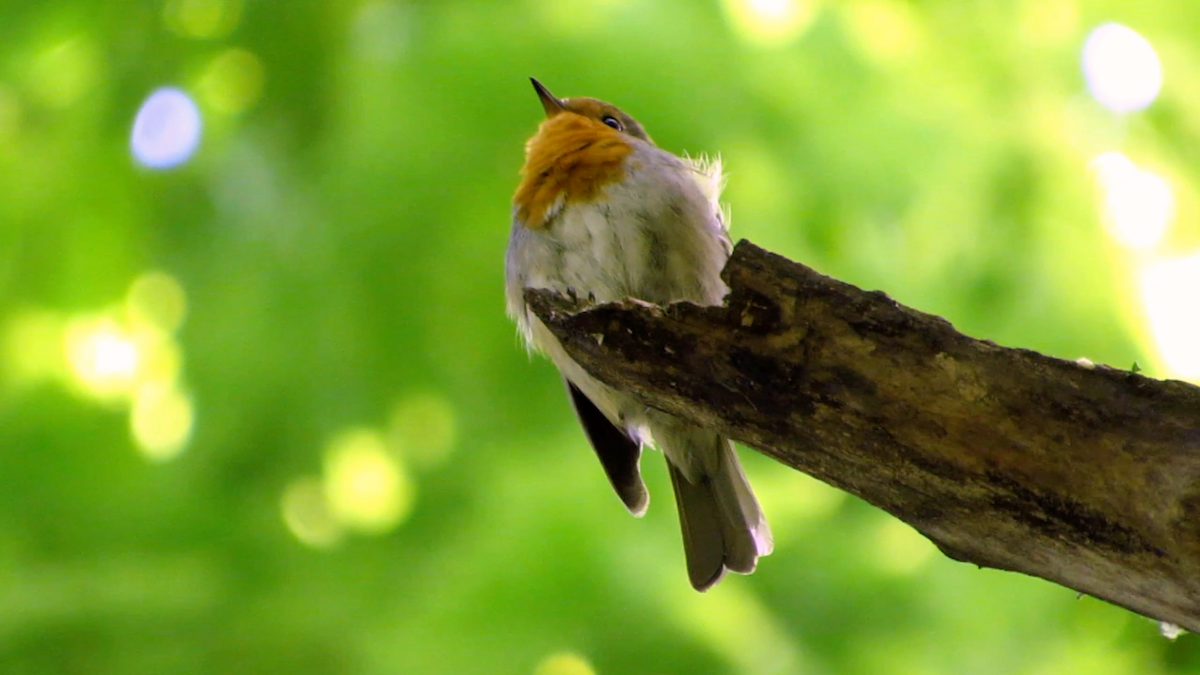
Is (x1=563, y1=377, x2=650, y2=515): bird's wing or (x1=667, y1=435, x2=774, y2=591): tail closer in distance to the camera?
(x1=667, y1=435, x2=774, y2=591): tail

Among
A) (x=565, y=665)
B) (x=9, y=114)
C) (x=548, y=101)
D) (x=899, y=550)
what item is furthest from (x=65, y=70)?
(x=899, y=550)

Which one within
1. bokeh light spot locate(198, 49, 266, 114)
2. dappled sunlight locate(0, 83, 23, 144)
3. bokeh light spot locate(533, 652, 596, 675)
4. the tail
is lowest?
bokeh light spot locate(533, 652, 596, 675)

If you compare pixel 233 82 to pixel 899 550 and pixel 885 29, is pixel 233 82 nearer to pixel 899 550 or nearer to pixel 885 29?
pixel 885 29

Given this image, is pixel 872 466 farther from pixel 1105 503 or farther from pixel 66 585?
pixel 66 585

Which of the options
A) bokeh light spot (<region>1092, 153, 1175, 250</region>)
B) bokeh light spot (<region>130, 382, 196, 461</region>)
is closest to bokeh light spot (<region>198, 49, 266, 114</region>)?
bokeh light spot (<region>130, 382, 196, 461</region>)

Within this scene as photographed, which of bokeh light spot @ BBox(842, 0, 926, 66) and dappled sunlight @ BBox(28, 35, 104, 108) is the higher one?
bokeh light spot @ BBox(842, 0, 926, 66)

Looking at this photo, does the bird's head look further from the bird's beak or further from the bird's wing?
the bird's wing

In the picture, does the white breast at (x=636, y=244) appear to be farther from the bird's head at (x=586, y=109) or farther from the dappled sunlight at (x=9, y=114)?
the dappled sunlight at (x=9, y=114)
